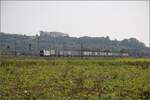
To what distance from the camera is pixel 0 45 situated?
93250 mm

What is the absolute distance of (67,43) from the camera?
14325cm

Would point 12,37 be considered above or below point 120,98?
above

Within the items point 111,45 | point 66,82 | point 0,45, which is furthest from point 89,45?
point 66,82

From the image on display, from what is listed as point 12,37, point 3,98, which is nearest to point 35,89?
point 3,98

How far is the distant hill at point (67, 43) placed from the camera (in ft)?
361

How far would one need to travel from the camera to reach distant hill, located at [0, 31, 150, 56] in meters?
110

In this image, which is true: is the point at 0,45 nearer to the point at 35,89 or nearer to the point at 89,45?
the point at 89,45

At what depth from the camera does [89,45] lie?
477 ft

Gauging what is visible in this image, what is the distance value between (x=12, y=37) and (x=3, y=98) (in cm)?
9898

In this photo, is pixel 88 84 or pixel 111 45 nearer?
pixel 88 84

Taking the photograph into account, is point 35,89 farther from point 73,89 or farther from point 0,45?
point 0,45

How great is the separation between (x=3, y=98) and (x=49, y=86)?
4001mm

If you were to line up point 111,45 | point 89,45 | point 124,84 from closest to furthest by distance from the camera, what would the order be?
point 124,84 → point 89,45 → point 111,45

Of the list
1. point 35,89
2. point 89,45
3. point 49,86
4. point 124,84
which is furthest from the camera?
point 89,45
